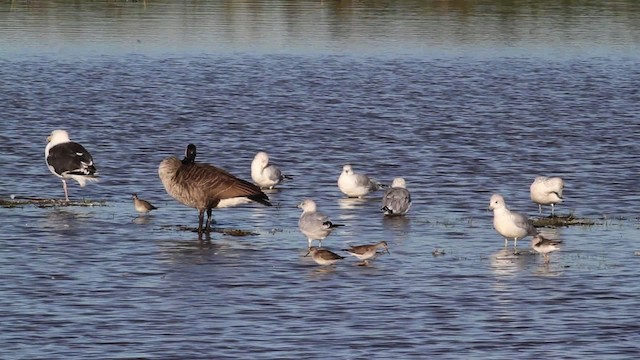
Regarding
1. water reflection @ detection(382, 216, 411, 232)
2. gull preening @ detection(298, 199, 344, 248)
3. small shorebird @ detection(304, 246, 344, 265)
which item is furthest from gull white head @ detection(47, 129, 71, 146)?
small shorebird @ detection(304, 246, 344, 265)

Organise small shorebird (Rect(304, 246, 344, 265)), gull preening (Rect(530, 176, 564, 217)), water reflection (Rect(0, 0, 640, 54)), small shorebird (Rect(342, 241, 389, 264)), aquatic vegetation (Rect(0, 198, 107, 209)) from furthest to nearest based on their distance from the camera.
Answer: water reflection (Rect(0, 0, 640, 54)) → aquatic vegetation (Rect(0, 198, 107, 209)) → gull preening (Rect(530, 176, 564, 217)) → small shorebird (Rect(342, 241, 389, 264)) → small shorebird (Rect(304, 246, 344, 265))

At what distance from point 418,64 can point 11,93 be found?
1706cm

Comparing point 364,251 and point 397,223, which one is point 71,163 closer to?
point 397,223

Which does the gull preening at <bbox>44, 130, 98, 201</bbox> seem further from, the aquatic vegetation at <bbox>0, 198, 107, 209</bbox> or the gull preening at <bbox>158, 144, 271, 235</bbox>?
the gull preening at <bbox>158, 144, 271, 235</bbox>

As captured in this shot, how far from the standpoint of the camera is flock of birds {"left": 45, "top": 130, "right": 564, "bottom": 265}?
2017 centimetres

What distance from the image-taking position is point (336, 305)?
17344mm

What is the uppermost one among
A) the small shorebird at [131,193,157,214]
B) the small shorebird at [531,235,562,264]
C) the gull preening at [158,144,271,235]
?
the gull preening at [158,144,271,235]

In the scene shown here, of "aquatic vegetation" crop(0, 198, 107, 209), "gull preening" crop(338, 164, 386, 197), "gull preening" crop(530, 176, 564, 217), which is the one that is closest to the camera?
"gull preening" crop(530, 176, 564, 217)

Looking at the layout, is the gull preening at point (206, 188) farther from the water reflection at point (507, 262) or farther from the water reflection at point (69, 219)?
the water reflection at point (507, 262)

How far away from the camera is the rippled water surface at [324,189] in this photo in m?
16.3

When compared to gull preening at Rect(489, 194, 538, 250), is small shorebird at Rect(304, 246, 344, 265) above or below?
below

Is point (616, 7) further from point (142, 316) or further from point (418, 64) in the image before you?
point (142, 316)

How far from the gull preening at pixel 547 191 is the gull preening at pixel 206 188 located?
4.31m

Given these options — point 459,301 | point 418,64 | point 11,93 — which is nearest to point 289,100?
point 11,93
